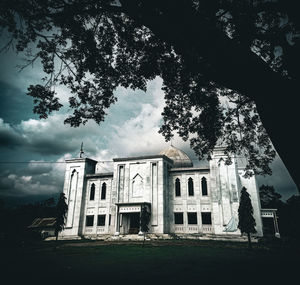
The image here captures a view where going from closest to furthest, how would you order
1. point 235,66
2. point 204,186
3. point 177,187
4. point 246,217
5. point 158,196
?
1. point 235,66
2. point 246,217
3. point 158,196
4. point 204,186
5. point 177,187

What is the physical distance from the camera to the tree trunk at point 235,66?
396 centimetres

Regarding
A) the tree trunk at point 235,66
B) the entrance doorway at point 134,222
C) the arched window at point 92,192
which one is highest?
the arched window at point 92,192

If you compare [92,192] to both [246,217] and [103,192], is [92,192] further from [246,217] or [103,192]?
[246,217]

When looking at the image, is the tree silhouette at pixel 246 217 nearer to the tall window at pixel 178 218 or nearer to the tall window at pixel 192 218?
the tall window at pixel 192 218

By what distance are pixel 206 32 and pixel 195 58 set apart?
821mm

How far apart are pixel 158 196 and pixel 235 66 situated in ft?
87.6

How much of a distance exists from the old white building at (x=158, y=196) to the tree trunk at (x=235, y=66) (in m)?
25.0

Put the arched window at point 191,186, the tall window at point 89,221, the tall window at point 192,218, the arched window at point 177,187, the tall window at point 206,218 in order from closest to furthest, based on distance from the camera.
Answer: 1. the tall window at point 206,218
2. the tall window at point 192,218
3. the arched window at point 191,186
4. the arched window at point 177,187
5. the tall window at point 89,221

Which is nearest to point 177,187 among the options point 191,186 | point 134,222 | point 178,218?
point 191,186

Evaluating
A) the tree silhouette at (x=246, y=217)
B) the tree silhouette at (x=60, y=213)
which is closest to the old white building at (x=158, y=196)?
the tree silhouette at (x=246, y=217)

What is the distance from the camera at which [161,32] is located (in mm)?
5051

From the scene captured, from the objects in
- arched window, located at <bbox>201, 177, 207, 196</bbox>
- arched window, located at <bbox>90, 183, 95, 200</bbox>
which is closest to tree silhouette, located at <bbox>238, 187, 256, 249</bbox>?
arched window, located at <bbox>201, 177, 207, 196</bbox>

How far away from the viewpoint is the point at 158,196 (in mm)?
29625

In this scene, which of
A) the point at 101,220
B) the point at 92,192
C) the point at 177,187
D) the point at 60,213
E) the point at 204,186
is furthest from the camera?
the point at 92,192
